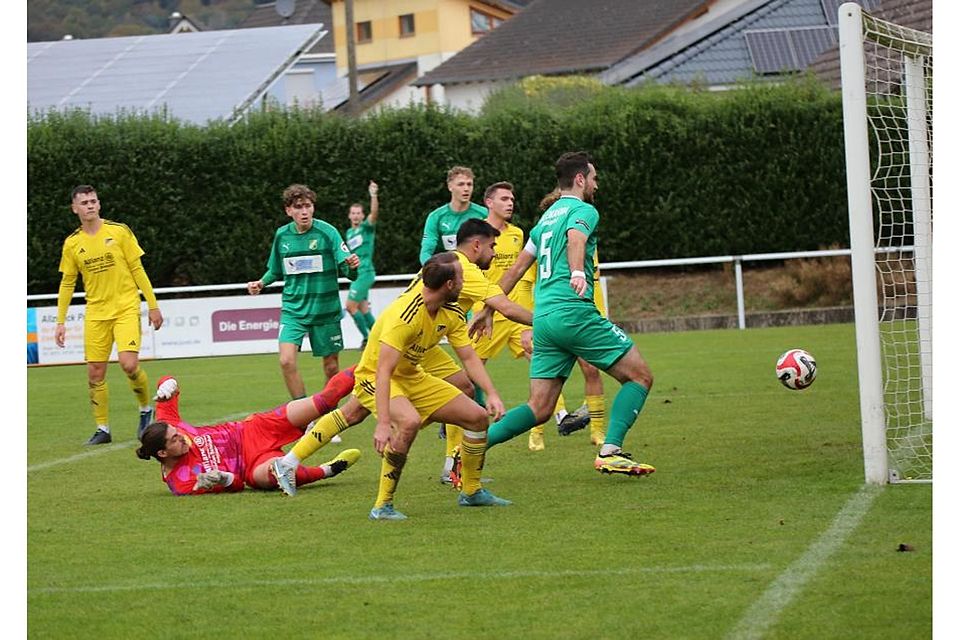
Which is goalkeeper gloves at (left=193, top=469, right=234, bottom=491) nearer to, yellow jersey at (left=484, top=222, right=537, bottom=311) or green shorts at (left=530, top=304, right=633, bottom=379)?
green shorts at (left=530, top=304, right=633, bottom=379)

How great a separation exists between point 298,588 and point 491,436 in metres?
2.70

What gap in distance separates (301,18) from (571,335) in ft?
248

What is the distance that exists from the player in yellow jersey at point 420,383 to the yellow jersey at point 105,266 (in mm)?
4913

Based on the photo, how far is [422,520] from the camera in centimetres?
820

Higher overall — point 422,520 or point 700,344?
point 700,344

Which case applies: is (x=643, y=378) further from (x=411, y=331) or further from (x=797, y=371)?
(x=411, y=331)

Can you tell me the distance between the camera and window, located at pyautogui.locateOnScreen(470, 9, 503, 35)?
65375 millimetres

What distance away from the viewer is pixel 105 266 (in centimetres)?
1289

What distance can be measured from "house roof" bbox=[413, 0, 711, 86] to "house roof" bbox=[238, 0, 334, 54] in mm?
17309

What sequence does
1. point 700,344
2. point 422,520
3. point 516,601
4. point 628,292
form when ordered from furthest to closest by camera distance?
point 628,292 → point 700,344 → point 422,520 → point 516,601

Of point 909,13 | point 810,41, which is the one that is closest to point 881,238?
point 909,13

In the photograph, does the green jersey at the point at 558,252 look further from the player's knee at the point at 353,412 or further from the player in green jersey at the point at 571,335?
the player's knee at the point at 353,412
